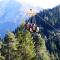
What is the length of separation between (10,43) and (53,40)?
435 ft

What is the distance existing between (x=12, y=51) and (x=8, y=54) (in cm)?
87

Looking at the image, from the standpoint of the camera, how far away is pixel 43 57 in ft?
246

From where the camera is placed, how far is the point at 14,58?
63.6 m

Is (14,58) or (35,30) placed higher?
(35,30)

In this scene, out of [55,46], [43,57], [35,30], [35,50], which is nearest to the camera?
[35,30]

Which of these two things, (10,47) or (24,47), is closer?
(24,47)

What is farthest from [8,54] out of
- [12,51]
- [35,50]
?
[35,50]

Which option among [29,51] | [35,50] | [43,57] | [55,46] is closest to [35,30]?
[29,51]

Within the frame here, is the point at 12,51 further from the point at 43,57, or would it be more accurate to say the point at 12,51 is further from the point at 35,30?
the point at 35,30

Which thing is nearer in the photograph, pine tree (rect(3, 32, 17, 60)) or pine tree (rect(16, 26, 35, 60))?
pine tree (rect(16, 26, 35, 60))

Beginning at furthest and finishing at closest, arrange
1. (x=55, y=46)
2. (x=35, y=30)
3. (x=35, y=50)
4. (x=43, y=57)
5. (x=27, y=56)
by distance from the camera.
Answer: (x=55, y=46), (x=43, y=57), (x=35, y=50), (x=27, y=56), (x=35, y=30)

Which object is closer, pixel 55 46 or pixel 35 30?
pixel 35 30

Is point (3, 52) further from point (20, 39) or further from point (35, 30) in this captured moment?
point (35, 30)

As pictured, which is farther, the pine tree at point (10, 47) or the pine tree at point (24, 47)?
the pine tree at point (10, 47)
